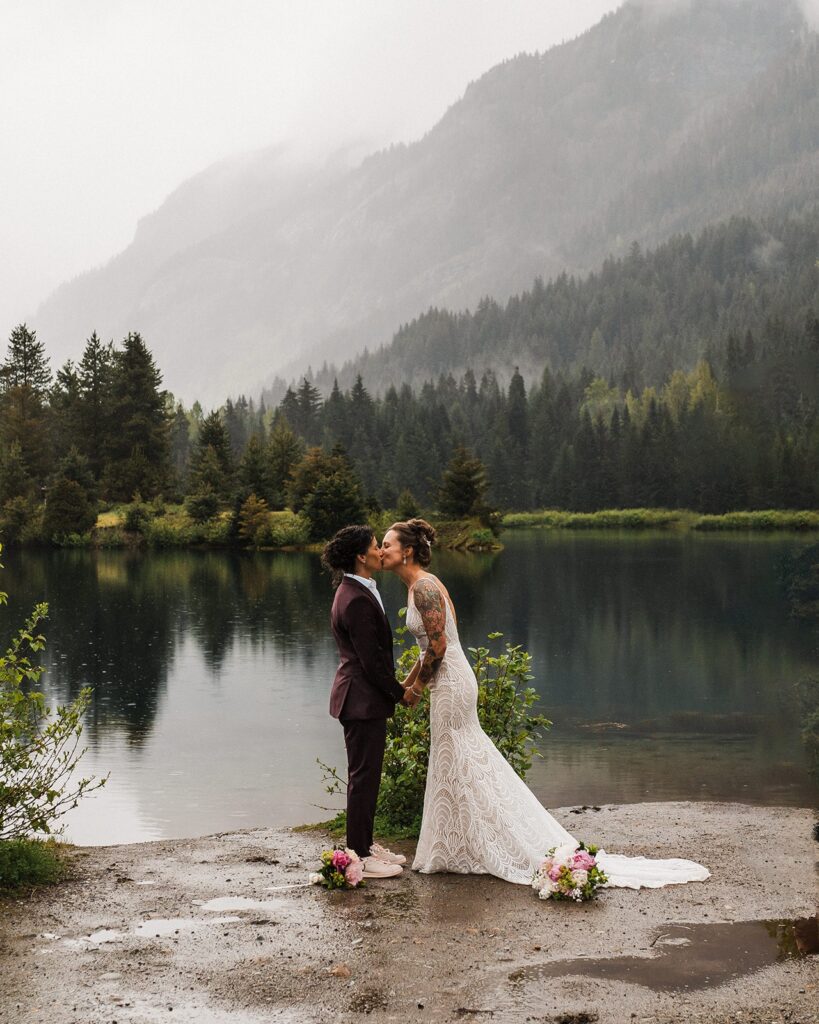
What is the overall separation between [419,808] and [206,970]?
3748 mm

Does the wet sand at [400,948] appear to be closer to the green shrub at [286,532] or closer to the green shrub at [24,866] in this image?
the green shrub at [24,866]

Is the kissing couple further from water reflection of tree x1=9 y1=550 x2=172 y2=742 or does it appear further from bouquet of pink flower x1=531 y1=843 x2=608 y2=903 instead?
water reflection of tree x1=9 y1=550 x2=172 y2=742

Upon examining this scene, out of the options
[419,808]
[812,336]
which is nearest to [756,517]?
[812,336]

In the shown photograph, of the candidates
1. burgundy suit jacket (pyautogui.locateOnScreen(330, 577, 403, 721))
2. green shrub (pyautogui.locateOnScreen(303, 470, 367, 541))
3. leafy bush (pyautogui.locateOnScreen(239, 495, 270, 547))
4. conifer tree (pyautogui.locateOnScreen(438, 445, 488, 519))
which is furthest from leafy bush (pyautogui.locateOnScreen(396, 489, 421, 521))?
burgundy suit jacket (pyautogui.locateOnScreen(330, 577, 403, 721))

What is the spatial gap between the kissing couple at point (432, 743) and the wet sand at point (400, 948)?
0.67ft

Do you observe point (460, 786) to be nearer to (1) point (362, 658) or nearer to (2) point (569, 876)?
(2) point (569, 876)

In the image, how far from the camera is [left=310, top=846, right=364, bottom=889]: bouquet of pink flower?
759 centimetres

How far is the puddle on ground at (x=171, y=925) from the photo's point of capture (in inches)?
264

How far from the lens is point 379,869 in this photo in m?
7.82

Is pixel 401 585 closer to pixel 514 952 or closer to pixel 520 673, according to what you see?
pixel 520 673

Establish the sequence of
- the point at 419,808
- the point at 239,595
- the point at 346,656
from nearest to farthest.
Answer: the point at 346,656
the point at 419,808
the point at 239,595

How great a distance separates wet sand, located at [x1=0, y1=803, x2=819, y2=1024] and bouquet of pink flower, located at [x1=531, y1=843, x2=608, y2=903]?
0.34ft

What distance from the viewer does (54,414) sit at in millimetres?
84562

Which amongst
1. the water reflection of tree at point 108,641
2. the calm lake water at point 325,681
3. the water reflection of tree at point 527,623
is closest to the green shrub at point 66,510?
the water reflection of tree at point 527,623
